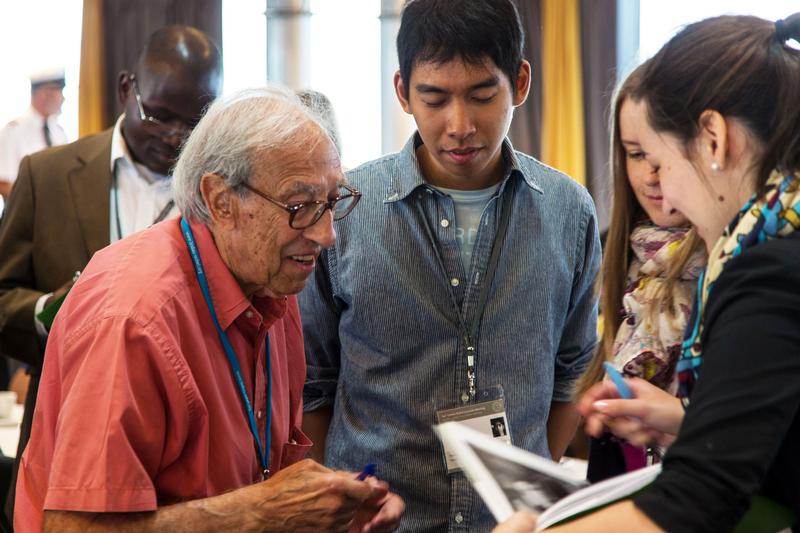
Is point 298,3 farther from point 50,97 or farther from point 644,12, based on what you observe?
point 644,12

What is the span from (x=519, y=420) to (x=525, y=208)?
1.54 feet

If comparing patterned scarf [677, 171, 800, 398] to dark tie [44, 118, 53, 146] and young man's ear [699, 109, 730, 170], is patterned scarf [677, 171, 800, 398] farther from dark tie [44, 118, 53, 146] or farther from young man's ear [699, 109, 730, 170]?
dark tie [44, 118, 53, 146]

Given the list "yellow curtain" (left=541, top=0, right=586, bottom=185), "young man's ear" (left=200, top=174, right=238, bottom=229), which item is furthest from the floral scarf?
"yellow curtain" (left=541, top=0, right=586, bottom=185)

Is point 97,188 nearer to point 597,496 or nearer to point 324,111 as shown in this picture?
point 324,111

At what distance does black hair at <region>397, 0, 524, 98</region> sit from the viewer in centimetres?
212

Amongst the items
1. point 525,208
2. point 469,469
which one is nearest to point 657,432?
point 469,469

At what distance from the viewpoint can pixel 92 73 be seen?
6.58 metres

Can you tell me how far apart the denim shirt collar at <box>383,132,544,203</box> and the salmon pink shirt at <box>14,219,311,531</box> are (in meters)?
0.49

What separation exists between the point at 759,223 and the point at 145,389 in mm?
917

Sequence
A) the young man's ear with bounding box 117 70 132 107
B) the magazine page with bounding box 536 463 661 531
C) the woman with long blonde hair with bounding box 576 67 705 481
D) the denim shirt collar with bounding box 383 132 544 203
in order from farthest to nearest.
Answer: the young man's ear with bounding box 117 70 132 107
the denim shirt collar with bounding box 383 132 544 203
the woman with long blonde hair with bounding box 576 67 705 481
the magazine page with bounding box 536 463 661 531

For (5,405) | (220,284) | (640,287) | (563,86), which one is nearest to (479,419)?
(640,287)

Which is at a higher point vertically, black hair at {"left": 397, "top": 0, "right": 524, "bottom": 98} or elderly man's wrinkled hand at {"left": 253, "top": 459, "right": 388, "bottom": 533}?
black hair at {"left": 397, "top": 0, "right": 524, "bottom": 98}

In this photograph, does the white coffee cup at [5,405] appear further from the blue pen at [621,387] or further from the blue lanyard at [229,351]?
the blue pen at [621,387]

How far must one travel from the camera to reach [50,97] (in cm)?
633
